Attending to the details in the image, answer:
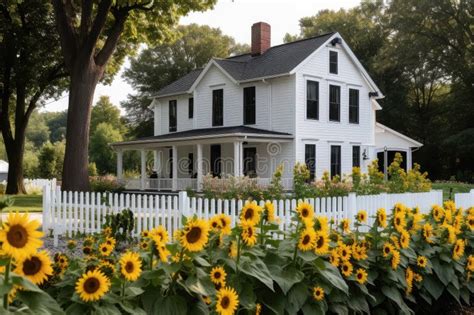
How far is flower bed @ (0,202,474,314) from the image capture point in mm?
2314

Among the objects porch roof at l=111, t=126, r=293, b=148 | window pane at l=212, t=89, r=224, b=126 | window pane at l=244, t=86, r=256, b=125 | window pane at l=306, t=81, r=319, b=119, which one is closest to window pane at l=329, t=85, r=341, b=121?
window pane at l=306, t=81, r=319, b=119

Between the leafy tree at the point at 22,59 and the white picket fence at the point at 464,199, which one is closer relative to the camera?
the white picket fence at the point at 464,199

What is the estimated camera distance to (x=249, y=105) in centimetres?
2652

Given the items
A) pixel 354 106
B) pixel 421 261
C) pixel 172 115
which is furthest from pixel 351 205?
pixel 172 115

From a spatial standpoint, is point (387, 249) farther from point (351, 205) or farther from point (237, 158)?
point (237, 158)

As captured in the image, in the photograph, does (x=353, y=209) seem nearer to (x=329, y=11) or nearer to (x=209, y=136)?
(x=209, y=136)

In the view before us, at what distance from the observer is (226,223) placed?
3455 millimetres

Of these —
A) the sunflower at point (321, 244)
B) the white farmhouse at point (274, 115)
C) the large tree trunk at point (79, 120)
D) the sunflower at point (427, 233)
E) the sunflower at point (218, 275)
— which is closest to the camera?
the sunflower at point (218, 275)

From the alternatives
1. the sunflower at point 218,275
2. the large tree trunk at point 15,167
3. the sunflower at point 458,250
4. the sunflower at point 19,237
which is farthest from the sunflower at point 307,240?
the large tree trunk at point 15,167

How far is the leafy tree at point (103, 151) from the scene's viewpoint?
184ft

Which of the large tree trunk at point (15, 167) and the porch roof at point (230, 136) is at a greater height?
the porch roof at point (230, 136)

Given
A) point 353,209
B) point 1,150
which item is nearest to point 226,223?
point 353,209

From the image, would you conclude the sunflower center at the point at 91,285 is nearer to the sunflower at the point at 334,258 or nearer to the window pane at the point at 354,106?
the sunflower at the point at 334,258

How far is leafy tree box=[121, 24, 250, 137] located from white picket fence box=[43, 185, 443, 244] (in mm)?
43843
